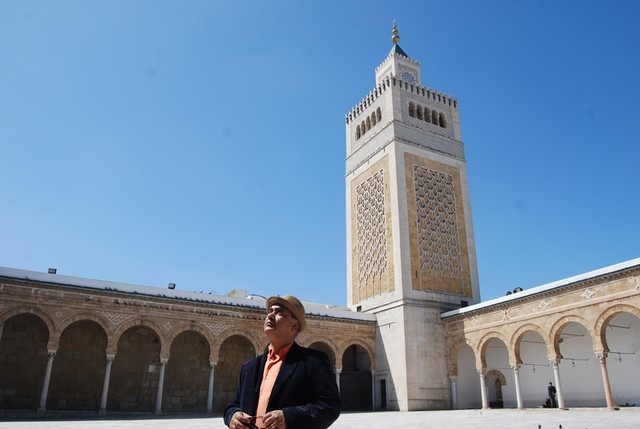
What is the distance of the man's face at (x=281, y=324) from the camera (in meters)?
2.61

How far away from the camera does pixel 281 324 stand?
8.59 feet

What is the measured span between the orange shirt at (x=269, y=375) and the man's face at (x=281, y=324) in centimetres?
6

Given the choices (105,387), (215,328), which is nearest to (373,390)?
(215,328)

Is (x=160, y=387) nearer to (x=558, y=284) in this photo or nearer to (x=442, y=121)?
(x=558, y=284)

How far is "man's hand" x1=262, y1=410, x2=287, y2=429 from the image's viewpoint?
7.24 feet

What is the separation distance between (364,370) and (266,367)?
1979cm

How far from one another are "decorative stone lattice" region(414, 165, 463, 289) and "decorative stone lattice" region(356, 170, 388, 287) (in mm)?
1587

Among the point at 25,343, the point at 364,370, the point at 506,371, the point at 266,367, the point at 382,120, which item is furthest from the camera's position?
the point at 382,120

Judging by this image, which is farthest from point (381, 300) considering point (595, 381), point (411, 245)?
point (595, 381)

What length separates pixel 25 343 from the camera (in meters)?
14.9

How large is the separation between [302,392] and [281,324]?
373mm

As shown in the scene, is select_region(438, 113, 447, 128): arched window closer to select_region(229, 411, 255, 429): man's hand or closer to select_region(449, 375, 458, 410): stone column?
select_region(449, 375, 458, 410): stone column

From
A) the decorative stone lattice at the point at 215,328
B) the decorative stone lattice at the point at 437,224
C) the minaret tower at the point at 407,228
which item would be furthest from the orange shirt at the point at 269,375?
the decorative stone lattice at the point at 437,224

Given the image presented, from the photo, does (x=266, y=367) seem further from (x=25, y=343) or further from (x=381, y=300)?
(x=381, y=300)
